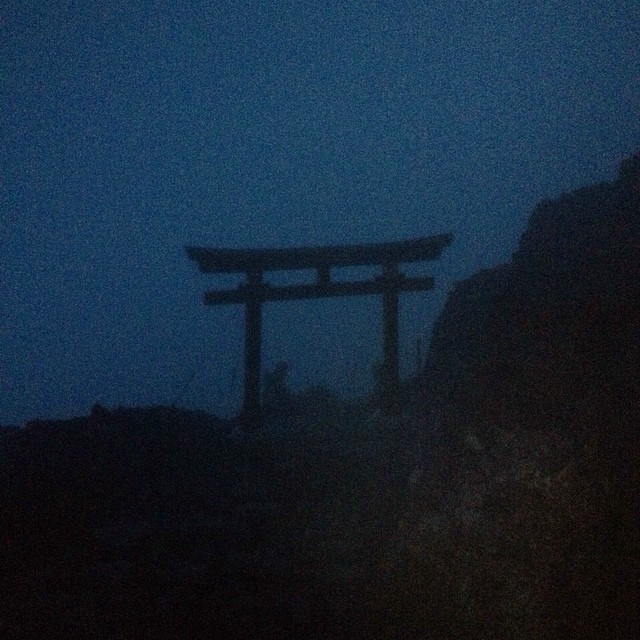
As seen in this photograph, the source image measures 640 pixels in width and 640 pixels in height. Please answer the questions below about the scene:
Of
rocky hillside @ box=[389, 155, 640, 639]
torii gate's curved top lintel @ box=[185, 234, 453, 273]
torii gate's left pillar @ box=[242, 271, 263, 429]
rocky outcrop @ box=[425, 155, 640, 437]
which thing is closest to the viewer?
rocky hillside @ box=[389, 155, 640, 639]

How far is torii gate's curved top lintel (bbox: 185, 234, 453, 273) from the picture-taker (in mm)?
10125

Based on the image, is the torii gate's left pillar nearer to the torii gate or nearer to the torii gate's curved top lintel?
the torii gate

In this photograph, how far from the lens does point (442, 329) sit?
35.0ft

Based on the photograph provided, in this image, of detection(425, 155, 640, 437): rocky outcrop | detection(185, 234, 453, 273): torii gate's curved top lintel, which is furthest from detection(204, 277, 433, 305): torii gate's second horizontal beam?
detection(425, 155, 640, 437): rocky outcrop

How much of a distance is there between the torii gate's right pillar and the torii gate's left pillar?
266 centimetres

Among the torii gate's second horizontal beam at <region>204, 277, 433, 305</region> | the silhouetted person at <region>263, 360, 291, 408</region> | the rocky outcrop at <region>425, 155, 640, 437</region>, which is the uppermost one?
the torii gate's second horizontal beam at <region>204, 277, 433, 305</region>

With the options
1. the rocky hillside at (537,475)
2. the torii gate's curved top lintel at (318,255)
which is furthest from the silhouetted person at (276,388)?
the rocky hillside at (537,475)

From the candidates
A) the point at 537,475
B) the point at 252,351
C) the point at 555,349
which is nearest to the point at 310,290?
the point at 252,351

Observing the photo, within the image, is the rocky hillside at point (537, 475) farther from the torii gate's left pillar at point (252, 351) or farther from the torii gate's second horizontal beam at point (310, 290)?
the torii gate's left pillar at point (252, 351)

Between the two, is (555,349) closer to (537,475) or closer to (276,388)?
(537,475)

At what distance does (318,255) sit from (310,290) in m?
0.81

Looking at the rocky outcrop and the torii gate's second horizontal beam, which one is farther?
the torii gate's second horizontal beam

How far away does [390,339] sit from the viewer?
10.1 m

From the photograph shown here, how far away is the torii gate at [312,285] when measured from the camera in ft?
32.6
